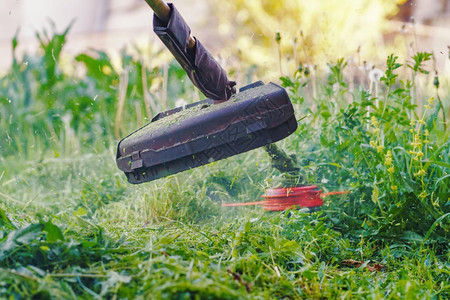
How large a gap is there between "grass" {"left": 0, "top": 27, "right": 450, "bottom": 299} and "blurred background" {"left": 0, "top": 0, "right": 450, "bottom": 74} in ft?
1.23

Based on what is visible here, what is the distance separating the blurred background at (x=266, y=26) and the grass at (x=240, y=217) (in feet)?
1.23

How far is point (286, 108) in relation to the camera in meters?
1.86

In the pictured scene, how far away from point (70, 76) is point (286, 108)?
4.07m

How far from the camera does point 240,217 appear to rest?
7.86 ft

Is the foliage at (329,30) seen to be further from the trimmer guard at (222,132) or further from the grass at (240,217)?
the trimmer guard at (222,132)

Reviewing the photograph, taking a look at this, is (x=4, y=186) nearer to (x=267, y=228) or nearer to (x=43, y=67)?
(x=43, y=67)

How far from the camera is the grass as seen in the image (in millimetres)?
1309

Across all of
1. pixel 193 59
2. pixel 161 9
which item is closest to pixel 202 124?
pixel 193 59

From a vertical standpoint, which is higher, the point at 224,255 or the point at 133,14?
the point at 133,14

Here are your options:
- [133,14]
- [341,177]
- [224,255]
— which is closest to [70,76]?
[341,177]

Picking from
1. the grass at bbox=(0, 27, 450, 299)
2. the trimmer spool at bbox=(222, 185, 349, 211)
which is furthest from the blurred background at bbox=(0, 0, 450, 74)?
the trimmer spool at bbox=(222, 185, 349, 211)

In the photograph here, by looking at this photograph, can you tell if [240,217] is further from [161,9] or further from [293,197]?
[161,9]

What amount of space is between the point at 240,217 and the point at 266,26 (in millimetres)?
5791

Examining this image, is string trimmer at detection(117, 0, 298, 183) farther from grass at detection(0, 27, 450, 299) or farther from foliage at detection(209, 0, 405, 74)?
foliage at detection(209, 0, 405, 74)
